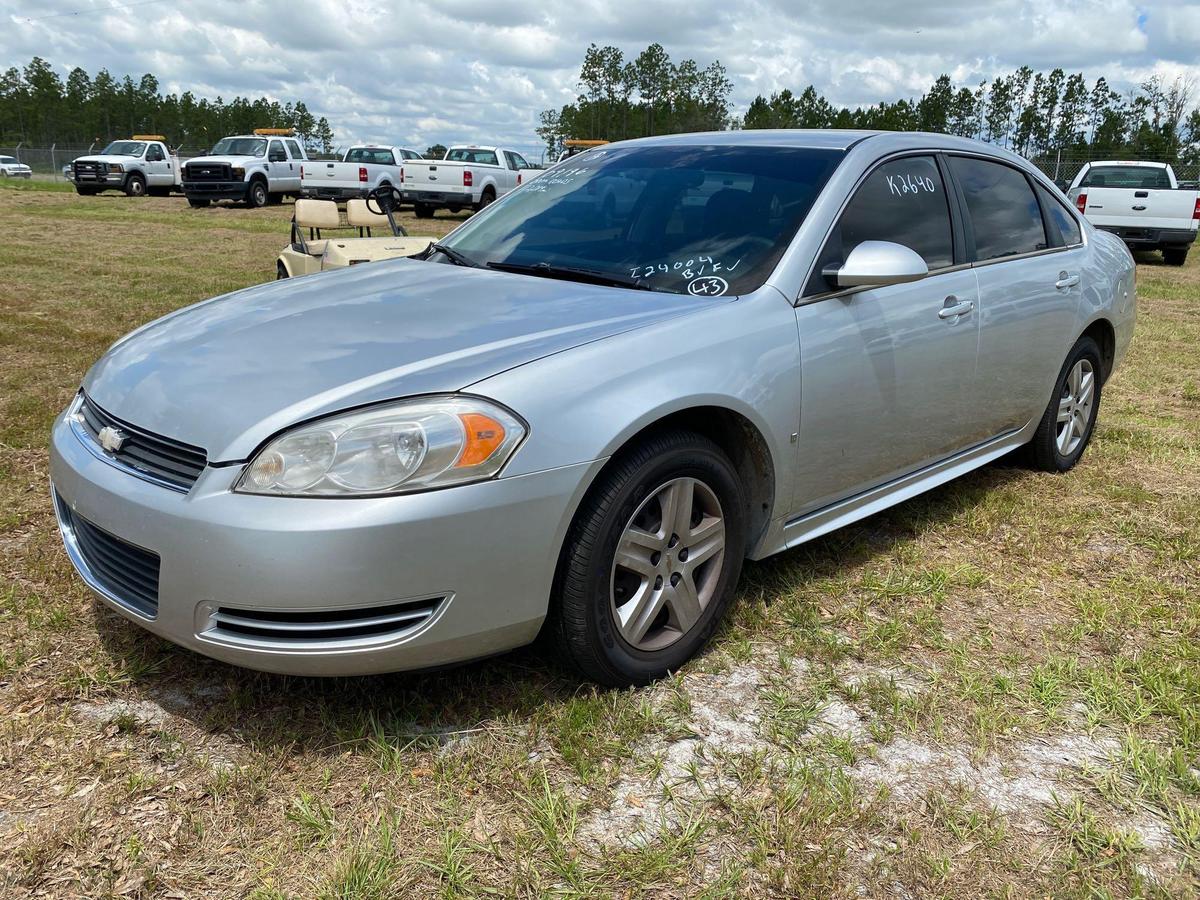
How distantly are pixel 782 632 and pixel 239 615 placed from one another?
171 centimetres

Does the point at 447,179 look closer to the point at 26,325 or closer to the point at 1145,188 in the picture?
the point at 1145,188

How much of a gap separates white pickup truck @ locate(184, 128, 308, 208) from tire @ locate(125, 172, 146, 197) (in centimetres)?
375

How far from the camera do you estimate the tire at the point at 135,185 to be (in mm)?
28141

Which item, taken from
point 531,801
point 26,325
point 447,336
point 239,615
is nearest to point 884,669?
point 531,801

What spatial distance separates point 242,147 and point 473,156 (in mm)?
6898

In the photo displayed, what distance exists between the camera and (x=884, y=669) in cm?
303

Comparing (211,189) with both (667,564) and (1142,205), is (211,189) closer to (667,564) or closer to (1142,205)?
(1142,205)

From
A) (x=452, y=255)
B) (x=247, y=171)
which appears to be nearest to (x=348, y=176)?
(x=247, y=171)

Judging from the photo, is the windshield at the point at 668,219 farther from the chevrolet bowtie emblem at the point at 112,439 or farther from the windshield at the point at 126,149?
the windshield at the point at 126,149

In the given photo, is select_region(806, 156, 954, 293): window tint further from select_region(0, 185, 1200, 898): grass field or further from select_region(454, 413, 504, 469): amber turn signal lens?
select_region(454, 413, 504, 469): amber turn signal lens

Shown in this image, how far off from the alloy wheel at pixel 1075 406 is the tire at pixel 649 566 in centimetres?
253

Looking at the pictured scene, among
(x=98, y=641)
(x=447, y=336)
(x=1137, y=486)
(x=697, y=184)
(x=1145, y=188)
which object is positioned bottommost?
(x=98, y=641)

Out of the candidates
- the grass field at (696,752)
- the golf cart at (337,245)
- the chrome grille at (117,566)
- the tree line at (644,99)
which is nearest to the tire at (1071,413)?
the grass field at (696,752)

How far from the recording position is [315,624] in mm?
2295
